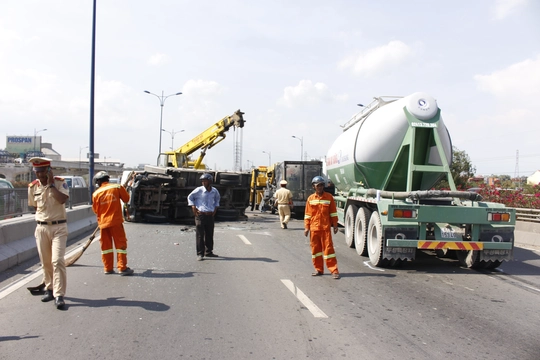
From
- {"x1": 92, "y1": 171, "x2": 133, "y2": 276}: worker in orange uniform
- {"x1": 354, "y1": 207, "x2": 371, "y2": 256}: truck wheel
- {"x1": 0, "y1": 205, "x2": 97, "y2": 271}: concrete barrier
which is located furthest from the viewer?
{"x1": 354, "y1": 207, "x2": 371, "y2": 256}: truck wheel

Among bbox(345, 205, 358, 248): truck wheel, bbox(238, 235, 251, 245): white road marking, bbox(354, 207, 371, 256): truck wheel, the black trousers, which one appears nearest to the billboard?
bbox(238, 235, 251, 245): white road marking

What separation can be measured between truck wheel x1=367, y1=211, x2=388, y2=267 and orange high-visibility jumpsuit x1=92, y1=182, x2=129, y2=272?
4564 mm

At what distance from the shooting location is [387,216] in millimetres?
8641

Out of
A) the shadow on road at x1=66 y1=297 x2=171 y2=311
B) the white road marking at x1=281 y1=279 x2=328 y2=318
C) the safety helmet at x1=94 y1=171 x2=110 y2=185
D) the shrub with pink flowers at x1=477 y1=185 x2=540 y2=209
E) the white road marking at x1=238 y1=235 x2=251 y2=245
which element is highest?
the safety helmet at x1=94 y1=171 x2=110 y2=185

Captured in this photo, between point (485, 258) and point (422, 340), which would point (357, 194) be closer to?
point (485, 258)

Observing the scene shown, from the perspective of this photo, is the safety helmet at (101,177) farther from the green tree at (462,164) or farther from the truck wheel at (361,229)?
the green tree at (462,164)

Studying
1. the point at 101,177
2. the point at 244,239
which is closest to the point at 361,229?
the point at 244,239

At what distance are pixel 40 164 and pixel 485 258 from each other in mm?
7575

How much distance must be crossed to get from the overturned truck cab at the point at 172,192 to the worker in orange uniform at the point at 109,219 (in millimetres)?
8009

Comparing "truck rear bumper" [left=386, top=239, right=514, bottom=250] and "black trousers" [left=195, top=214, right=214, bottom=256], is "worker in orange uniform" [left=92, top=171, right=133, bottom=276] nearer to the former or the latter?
"black trousers" [left=195, top=214, right=214, bottom=256]

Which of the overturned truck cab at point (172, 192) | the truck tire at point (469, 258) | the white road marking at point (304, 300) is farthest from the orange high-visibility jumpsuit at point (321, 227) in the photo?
the overturned truck cab at point (172, 192)

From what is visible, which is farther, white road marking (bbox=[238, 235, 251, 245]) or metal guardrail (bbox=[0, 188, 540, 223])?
white road marking (bbox=[238, 235, 251, 245])

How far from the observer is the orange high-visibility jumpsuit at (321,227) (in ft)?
26.5

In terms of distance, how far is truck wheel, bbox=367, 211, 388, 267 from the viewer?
886 cm
